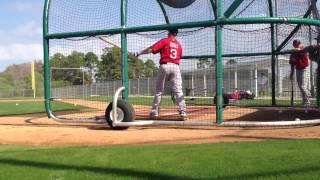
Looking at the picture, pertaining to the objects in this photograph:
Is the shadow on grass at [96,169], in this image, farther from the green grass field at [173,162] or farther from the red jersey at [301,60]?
the red jersey at [301,60]

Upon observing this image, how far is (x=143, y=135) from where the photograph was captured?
9.30m

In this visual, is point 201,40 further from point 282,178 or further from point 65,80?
point 282,178

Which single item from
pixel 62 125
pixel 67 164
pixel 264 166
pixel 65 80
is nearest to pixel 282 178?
pixel 264 166

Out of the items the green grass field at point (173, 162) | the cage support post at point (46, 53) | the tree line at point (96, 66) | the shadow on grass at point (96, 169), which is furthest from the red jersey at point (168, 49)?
the shadow on grass at point (96, 169)

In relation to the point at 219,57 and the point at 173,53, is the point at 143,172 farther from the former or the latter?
the point at 173,53

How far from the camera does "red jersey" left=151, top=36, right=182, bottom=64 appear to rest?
1058cm

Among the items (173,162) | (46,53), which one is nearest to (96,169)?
(173,162)

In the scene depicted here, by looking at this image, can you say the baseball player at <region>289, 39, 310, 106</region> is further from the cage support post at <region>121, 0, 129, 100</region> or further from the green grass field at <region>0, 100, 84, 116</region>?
the green grass field at <region>0, 100, 84, 116</region>

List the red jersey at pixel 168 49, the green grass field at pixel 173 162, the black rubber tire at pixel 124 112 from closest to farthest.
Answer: the green grass field at pixel 173 162 < the black rubber tire at pixel 124 112 < the red jersey at pixel 168 49

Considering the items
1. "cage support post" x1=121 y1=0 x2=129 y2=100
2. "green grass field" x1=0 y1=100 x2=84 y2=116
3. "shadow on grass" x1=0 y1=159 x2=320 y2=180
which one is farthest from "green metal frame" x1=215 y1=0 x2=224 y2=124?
"green grass field" x1=0 y1=100 x2=84 y2=116

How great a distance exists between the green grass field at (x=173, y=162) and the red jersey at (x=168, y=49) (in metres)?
3.22

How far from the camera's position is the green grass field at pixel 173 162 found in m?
5.76

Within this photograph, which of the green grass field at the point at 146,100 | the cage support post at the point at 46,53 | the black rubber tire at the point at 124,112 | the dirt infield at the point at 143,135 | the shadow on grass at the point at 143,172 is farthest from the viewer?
the green grass field at the point at 146,100

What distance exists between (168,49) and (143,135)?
2.17 meters
